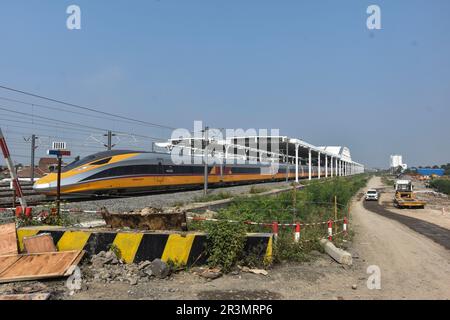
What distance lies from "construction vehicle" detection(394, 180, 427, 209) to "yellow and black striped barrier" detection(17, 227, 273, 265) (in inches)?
1335

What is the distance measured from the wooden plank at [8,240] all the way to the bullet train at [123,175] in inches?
388

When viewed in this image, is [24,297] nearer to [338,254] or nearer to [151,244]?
[151,244]

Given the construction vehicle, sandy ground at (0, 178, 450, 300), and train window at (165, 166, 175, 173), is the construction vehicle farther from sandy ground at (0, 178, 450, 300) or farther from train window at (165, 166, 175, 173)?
sandy ground at (0, 178, 450, 300)

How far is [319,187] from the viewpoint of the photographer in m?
27.2

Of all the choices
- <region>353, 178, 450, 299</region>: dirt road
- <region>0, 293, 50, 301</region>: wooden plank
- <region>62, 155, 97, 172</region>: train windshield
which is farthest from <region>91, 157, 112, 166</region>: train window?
<region>0, 293, 50, 301</region>: wooden plank

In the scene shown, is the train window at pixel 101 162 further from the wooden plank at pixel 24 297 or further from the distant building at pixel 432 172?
the distant building at pixel 432 172

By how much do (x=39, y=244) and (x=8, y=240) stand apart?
694mm

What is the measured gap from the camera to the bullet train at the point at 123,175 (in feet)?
59.0

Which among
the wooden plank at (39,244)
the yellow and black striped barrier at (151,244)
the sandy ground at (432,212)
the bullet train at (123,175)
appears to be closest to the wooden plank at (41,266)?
the wooden plank at (39,244)

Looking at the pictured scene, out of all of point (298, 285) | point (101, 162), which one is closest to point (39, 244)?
point (298, 285)

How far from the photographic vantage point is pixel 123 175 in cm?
2044

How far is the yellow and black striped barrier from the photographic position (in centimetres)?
770

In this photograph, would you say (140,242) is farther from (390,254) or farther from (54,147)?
(390,254)
